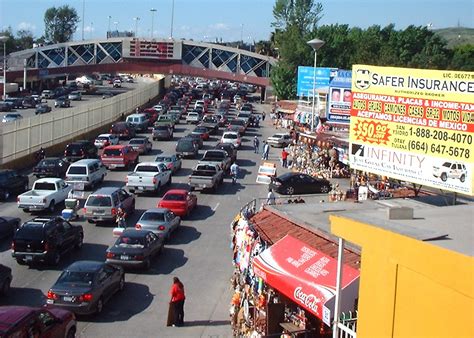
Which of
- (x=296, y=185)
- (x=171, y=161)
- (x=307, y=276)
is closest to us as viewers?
(x=307, y=276)

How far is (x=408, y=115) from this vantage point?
51.8ft

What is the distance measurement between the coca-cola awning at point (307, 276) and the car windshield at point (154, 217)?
1255 centimetres

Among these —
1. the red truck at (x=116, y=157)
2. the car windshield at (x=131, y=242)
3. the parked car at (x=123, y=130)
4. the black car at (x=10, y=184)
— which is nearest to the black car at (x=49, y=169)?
the black car at (x=10, y=184)

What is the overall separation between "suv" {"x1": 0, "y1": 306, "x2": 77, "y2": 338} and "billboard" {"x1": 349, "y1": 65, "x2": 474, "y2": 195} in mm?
7983

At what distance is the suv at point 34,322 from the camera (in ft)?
44.7

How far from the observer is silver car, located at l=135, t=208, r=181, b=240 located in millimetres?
26297

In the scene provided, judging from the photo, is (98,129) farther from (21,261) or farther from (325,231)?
(325,231)

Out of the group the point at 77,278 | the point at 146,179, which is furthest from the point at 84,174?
the point at 77,278

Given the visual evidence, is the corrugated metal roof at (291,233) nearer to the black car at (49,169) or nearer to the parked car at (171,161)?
the black car at (49,169)

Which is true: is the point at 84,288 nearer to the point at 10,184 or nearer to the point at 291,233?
the point at 291,233

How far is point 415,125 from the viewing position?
51.3ft

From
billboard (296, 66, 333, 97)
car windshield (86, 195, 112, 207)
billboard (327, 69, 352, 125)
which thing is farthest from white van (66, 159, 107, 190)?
billboard (296, 66, 333, 97)

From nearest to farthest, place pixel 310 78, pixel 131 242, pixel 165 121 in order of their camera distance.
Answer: pixel 131 242 → pixel 310 78 → pixel 165 121

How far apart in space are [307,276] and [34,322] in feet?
18.8
